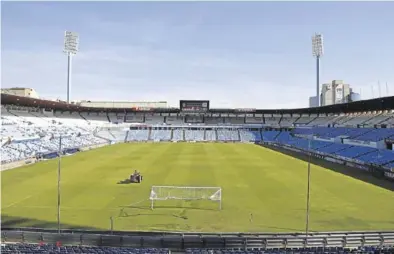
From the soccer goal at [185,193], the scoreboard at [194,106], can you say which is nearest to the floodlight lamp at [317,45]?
the scoreboard at [194,106]

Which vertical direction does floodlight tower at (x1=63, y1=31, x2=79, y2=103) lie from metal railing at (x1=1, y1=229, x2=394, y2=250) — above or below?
above

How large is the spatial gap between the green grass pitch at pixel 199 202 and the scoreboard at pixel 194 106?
6377cm

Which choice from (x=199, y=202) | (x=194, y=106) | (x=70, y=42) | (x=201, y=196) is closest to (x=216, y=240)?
(x=199, y=202)

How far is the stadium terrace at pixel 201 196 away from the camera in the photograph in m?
19.7

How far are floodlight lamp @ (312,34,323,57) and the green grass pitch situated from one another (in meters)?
67.6

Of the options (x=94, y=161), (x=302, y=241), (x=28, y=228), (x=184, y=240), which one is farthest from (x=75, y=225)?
(x=94, y=161)

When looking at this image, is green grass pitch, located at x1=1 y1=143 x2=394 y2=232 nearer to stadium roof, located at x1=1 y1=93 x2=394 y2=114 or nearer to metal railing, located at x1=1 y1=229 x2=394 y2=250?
metal railing, located at x1=1 y1=229 x2=394 y2=250

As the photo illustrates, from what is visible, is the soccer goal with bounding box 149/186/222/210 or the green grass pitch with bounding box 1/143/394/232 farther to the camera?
the soccer goal with bounding box 149/186/222/210

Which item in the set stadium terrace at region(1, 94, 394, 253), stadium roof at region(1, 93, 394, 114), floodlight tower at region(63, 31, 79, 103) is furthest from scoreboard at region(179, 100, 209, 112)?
stadium terrace at region(1, 94, 394, 253)

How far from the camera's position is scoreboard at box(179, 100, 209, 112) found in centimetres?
11575

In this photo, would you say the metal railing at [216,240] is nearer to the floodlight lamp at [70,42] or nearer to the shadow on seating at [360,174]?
the shadow on seating at [360,174]

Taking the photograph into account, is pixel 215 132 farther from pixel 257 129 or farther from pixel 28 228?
pixel 28 228

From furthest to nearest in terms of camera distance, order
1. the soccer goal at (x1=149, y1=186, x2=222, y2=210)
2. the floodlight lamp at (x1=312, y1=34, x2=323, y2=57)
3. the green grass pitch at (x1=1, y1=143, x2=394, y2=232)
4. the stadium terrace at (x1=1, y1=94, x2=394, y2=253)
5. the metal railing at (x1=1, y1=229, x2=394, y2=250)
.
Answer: the floodlight lamp at (x1=312, y1=34, x2=323, y2=57)
the soccer goal at (x1=149, y1=186, x2=222, y2=210)
the green grass pitch at (x1=1, y1=143, x2=394, y2=232)
the stadium terrace at (x1=1, y1=94, x2=394, y2=253)
the metal railing at (x1=1, y1=229, x2=394, y2=250)

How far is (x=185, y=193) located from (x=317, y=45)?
295 ft
